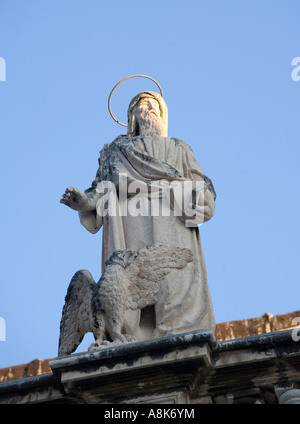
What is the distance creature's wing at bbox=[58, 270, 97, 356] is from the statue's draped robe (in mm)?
533

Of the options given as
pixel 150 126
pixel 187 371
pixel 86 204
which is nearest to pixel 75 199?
pixel 86 204

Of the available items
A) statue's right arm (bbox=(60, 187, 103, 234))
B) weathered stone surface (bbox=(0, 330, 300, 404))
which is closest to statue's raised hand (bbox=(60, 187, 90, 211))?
statue's right arm (bbox=(60, 187, 103, 234))

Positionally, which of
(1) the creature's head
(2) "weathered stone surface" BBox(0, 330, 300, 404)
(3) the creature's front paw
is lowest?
(2) "weathered stone surface" BBox(0, 330, 300, 404)

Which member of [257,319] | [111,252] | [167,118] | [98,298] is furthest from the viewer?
[257,319]

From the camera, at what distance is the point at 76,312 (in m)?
8.48

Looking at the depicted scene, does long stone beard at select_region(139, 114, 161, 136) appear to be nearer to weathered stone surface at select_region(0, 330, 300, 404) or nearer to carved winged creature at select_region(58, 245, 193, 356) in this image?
carved winged creature at select_region(58, 245, 193, 356)

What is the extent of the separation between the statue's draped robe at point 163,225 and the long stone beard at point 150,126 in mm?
142

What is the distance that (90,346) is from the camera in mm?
7844

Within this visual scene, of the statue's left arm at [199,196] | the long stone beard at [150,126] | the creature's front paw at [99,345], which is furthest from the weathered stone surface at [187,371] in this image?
the long stone beard at [150,126]

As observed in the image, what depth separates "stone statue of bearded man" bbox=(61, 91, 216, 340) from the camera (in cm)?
834
